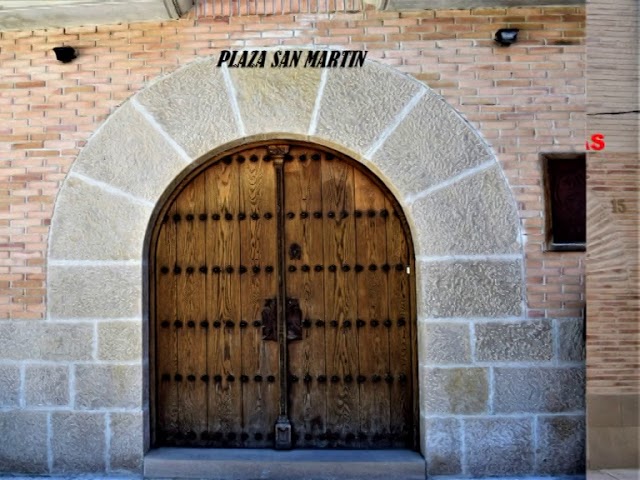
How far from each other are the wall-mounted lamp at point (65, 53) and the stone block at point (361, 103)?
169cm

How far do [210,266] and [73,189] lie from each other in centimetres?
103

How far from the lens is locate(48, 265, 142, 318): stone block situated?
12.8 ft

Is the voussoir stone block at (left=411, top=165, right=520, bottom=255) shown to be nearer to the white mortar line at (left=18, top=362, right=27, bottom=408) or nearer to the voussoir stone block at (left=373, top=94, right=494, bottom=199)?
the voussoir stone block at (left=373, top=94, right=494, bottom=199)

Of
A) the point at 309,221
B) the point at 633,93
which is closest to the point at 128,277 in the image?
the point at 309,221

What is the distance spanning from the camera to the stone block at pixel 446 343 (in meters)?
3.81

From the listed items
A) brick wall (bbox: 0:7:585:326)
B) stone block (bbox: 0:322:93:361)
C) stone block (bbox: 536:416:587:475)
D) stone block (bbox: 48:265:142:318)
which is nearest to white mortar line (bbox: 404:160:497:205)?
brick wall (bbox: 0:7:585:326)

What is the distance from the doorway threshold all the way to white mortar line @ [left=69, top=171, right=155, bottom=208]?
5.40ft

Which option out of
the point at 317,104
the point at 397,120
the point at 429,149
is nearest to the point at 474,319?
the point at 429,149

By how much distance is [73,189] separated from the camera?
3.95 metres

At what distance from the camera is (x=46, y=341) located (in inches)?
154

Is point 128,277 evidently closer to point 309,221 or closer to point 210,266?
point 210,266

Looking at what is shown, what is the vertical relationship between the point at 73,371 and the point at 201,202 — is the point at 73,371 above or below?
below

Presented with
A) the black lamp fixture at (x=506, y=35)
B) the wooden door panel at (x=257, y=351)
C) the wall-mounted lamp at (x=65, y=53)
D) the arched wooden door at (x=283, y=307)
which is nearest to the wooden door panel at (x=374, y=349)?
the arched wooden door at (x=283, y=307)

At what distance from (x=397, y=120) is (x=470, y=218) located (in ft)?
2.60
